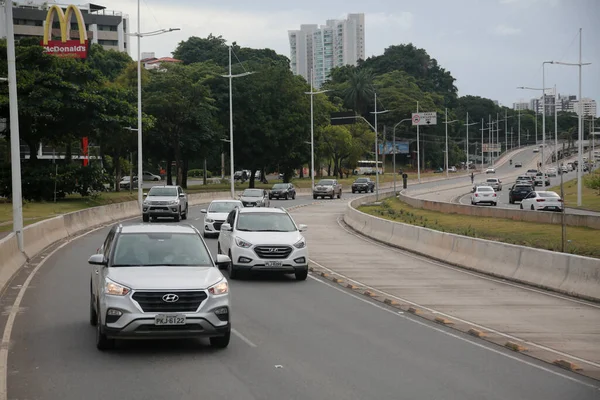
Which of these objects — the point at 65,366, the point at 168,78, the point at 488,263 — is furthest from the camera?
the point at 168,78

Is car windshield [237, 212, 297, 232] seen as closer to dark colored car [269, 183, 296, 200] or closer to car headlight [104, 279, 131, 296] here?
car headlight [104, 279, 131, 296]

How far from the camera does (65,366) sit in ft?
34.8

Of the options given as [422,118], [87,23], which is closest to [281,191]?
[422,118]

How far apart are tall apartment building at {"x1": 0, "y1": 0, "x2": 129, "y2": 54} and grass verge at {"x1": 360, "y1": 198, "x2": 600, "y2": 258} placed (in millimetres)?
82470

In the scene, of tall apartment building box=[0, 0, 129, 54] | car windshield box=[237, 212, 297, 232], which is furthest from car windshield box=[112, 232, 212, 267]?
tall apartment building box=[0, 0, 129, 54]

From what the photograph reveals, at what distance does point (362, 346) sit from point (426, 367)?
164 centimetres

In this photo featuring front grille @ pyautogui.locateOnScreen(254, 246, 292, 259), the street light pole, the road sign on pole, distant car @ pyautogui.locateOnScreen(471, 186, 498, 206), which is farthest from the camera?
the road sign on pole

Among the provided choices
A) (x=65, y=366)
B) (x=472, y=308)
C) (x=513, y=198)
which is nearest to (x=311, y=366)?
(x=65, y=366)

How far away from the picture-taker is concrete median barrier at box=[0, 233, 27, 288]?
66.0ft

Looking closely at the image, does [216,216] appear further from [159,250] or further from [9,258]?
[159,250]

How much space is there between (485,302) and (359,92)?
484ft

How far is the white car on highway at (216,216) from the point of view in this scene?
3366cm

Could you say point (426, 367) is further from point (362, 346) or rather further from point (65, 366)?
point (65, 366)

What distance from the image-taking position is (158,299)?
11.1m
